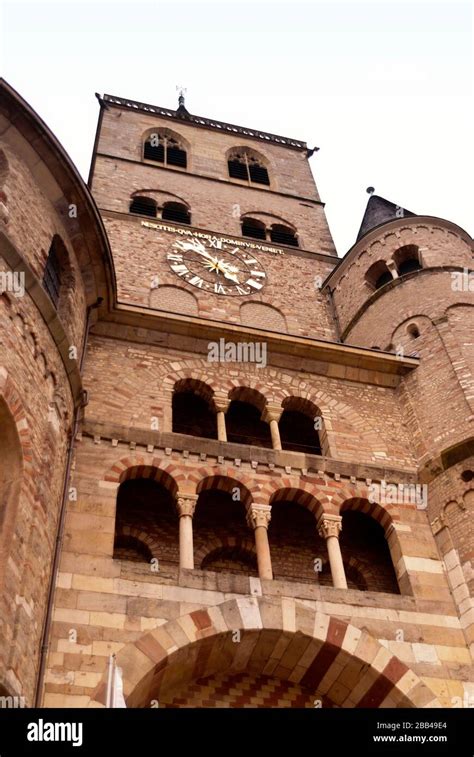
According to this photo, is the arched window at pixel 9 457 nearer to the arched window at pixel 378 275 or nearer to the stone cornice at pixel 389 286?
the stone cornice at pixel 389 286

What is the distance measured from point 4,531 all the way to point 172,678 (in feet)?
11.3

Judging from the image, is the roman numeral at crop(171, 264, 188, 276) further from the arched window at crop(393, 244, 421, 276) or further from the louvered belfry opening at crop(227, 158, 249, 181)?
the louvered belfry opening at crop(227, 158, 249, 181)

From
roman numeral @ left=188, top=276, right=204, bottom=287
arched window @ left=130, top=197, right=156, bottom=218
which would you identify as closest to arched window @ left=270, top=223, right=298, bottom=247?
arched window @ left=130, top=197, right=156, bottom=218

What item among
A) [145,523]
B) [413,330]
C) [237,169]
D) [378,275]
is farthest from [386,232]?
[145,523]

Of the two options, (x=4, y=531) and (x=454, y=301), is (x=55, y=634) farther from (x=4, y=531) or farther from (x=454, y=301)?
(x=454, y=301)

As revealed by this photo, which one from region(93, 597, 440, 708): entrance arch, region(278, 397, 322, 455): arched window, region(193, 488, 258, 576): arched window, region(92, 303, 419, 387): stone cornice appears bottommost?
region(93, 597, 440, 708): entrance arch

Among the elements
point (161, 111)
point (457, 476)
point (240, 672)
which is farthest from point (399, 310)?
point (161, 111)

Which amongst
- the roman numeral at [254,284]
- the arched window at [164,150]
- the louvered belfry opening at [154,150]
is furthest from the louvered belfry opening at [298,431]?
the louvered belfry opening at [154,150]

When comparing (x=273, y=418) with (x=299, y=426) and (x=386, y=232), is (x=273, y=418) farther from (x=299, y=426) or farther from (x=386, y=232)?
(x=386, y=232)

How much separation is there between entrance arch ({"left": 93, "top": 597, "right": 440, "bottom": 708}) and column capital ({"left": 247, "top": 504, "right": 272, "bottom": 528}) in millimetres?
1655

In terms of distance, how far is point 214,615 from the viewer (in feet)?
39.5

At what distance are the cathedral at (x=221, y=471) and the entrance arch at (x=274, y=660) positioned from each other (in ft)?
0.11

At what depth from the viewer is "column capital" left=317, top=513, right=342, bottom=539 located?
1407 centimetres
